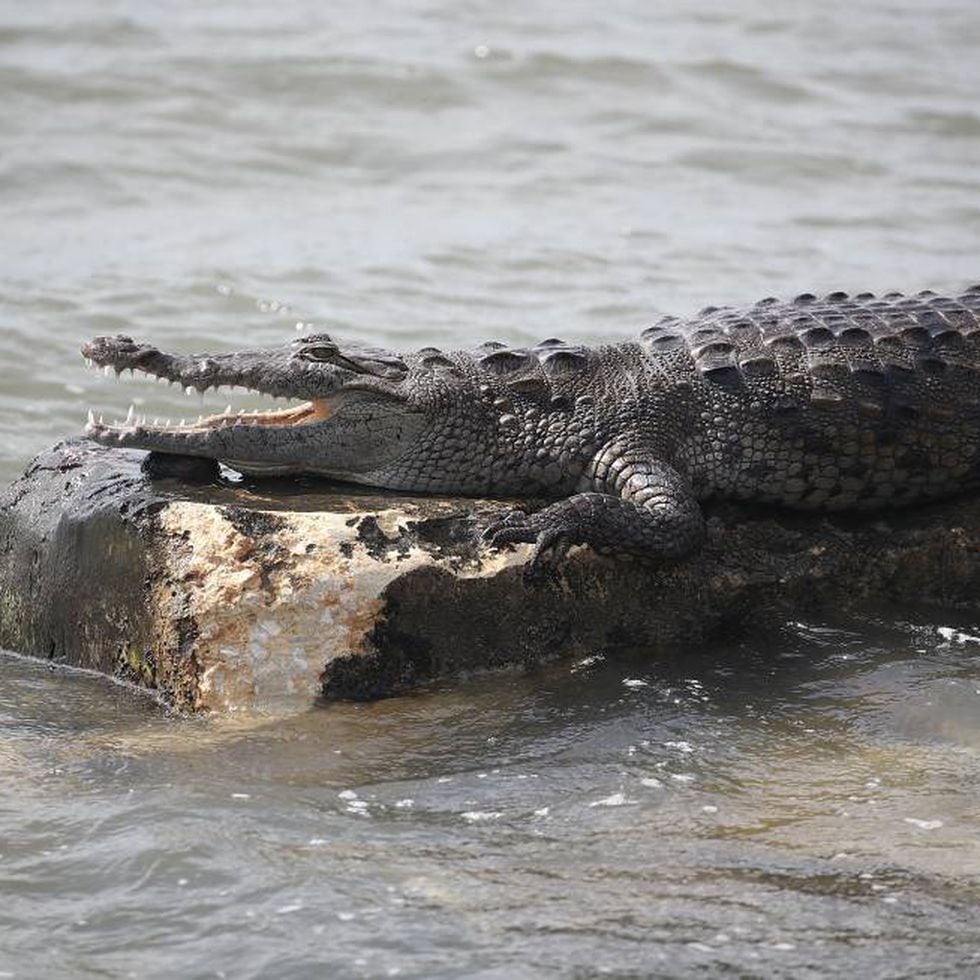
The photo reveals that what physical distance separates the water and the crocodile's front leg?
0.38 m

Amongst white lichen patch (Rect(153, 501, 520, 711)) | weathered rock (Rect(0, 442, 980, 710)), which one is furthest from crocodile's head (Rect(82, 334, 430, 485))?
white lichen patch (Rect(153, 501, 520, 711))

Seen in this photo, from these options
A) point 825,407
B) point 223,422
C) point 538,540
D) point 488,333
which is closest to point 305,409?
point 223,422

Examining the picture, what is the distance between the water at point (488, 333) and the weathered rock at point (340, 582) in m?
0.14

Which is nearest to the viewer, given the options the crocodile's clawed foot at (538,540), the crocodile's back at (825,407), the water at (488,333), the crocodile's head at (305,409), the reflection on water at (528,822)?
the reflection on water at (528,822)

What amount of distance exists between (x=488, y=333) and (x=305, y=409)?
4371mm

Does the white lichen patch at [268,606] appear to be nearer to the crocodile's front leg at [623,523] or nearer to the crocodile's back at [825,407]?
the crocodile's front leg at [623,523]

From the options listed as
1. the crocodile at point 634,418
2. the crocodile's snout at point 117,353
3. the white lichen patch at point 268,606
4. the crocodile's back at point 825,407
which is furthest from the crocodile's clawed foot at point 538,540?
the crocodile's snout at point 117,353

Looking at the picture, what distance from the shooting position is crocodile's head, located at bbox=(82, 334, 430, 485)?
19.3 ft

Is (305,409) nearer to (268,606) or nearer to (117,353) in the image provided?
(117,353)

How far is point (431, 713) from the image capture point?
5.36 m

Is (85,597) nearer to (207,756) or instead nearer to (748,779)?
(207,756)

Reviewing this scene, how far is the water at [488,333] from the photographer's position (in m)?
4.30

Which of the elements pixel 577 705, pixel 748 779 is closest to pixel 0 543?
pixel 577 705

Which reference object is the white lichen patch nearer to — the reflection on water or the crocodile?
the reflection on water
